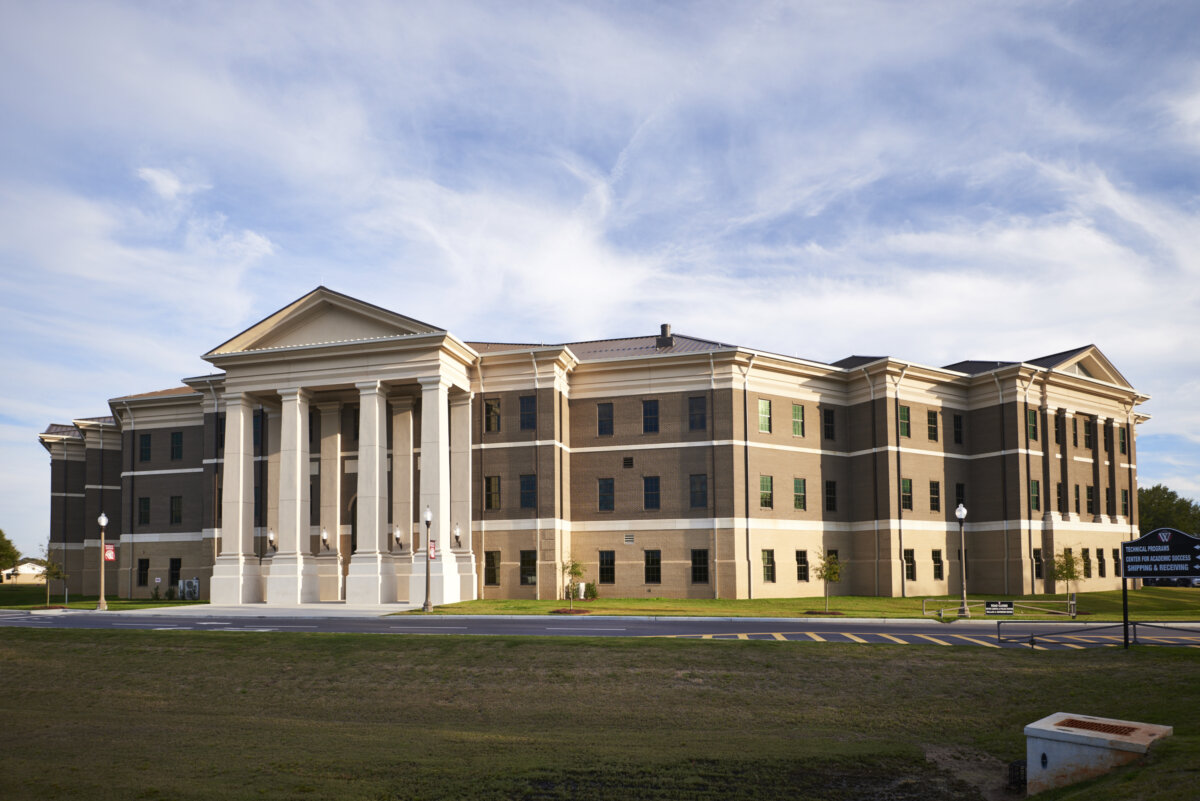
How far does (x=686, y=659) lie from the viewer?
20281mm

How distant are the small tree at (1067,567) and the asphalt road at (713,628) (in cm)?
1983

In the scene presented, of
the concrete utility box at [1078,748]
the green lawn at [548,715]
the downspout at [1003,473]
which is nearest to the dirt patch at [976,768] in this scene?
the green lawn at [548,715]

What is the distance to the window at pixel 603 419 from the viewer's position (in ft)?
163

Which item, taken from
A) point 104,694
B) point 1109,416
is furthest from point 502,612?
point 1109,416

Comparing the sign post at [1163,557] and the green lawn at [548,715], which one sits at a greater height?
the sign post at [1163,557]

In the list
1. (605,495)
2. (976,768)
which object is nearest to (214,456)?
(605,495)

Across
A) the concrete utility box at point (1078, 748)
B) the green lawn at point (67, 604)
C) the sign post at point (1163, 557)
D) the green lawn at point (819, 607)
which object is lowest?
the green lawn at point (67, 604)

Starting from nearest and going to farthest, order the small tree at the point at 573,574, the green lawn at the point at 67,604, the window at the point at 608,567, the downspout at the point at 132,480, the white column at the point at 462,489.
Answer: the small tree at the point at 573,574 → the white column at the point at 462,489 → the window at the point at 608,567 → the green lawn at the point at 67,604 → the downspout at the point at 132,480

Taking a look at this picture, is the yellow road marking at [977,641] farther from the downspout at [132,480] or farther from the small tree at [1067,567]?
the downspout at [132,480]

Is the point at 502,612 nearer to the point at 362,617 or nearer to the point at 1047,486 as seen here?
the point at 362,617

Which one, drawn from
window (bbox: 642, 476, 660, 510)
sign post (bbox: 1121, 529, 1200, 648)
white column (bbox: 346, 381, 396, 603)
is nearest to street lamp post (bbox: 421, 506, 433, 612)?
white column (bbox: 346, 381, 396, 603)

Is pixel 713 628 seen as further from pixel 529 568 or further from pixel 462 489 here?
pixel 462 489

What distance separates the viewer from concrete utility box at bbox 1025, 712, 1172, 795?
10.8 meters

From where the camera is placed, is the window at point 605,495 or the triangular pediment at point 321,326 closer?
the triangular pediment at point 321,326
